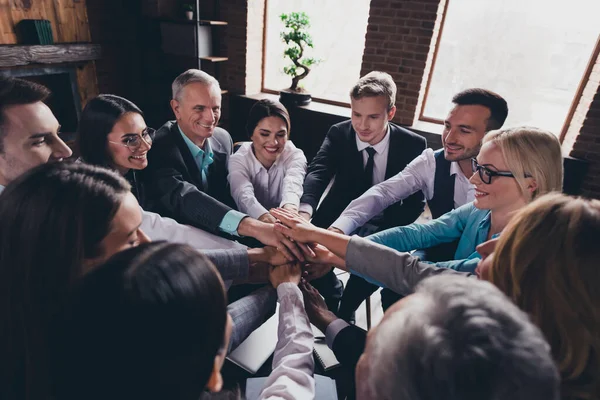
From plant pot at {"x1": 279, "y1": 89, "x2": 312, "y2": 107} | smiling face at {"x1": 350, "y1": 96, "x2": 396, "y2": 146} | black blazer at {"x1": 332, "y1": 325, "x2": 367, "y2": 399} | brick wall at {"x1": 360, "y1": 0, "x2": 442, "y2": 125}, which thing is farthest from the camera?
plant pot at {"x1": 279, "y1": 89, "x2": 312, "y2": 107}

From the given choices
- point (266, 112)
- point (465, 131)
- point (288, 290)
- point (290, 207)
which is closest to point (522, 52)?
point (465, 131)

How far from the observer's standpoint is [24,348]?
681 millimetres

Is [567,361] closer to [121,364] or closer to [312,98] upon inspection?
[121,364]

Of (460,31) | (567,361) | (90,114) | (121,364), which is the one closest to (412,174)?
(567,361)

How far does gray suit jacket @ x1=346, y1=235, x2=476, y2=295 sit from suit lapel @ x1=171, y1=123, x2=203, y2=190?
0.99m

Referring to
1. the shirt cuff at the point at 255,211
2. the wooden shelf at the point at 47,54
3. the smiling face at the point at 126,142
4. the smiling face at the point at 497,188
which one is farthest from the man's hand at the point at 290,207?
the wooden shelf at the point at 47,54

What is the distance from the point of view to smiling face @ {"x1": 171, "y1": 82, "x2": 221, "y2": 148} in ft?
6.59

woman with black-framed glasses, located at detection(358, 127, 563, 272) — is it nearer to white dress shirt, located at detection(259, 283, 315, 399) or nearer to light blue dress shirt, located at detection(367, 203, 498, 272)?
light blue dress shirt, located at detection(367, 203, 498, 272)

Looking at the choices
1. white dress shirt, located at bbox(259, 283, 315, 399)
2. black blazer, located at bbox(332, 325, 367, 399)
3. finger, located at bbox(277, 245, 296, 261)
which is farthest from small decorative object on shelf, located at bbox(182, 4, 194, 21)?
black blazer, located at bbox(332, 325, 367, 399)

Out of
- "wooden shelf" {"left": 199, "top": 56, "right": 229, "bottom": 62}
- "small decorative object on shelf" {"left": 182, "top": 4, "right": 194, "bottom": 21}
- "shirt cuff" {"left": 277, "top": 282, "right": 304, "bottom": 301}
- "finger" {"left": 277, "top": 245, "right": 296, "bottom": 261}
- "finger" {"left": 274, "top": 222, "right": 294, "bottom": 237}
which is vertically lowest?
"finger" {"left": 277, "top": 245, "right": 296, "bottom": 261}

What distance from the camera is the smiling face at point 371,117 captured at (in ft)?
7.12

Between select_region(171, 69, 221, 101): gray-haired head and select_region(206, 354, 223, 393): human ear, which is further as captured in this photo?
select_region(171, 69, 221, 101): gray-haired head

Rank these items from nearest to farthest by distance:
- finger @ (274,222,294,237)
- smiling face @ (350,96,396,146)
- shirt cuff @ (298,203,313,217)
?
finger @ (274,222,294,237) → shirt cuff @ (298,203,313,217) → smiling face @ (350,96,396,146)

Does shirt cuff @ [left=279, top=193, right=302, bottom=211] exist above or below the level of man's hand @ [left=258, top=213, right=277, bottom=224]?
above
